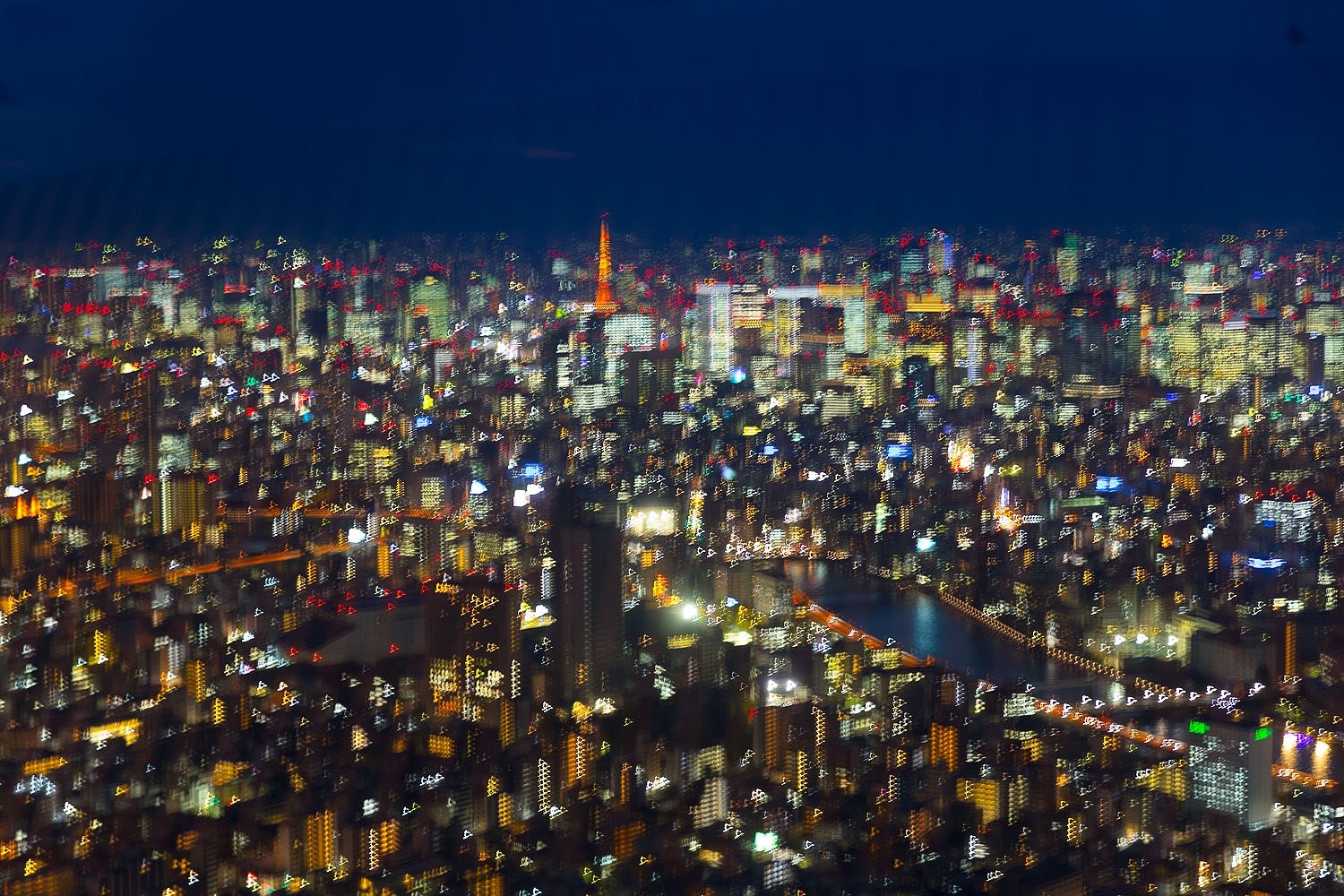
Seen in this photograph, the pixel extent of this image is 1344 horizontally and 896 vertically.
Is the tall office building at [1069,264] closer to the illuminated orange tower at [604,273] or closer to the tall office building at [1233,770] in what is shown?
the illuminated orange tower at [604,273]

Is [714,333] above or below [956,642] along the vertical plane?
above

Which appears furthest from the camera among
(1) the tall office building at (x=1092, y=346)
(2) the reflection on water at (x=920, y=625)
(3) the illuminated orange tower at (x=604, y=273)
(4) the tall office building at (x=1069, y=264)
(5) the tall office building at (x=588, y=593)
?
(1) the tall office building at (x=1092, y=346)

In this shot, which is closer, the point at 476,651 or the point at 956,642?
the point at 476,651

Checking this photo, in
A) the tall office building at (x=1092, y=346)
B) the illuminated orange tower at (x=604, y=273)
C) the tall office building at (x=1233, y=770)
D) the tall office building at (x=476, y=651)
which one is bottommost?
the tall office building at (x=1233, y=770)

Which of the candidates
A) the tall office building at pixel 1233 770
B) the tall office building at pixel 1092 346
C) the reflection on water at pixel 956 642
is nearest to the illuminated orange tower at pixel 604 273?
the reflection on water at pixel 956 642

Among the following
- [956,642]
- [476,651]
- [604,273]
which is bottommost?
[956,642]

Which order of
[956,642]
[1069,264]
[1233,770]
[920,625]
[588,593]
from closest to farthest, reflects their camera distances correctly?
1. [1233,770]
2. [588,593]
3. [956,642]
4. [920,625]
5. [1069,264]

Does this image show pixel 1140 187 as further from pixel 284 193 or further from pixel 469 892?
pixel 469 892

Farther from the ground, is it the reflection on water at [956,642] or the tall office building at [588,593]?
the tall office building at [588,593]

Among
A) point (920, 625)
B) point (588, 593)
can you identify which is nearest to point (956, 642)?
point (920, 625)

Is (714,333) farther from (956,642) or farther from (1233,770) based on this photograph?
(1233,770)
